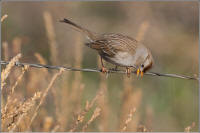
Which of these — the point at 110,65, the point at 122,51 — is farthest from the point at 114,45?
the point at 110,65

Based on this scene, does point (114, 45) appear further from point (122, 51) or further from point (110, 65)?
point (110, 65)

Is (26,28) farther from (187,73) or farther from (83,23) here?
(187,73)

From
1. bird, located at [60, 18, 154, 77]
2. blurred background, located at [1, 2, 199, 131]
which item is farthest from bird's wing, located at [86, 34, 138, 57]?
blurred background, located at [1, 2, 199, 131]

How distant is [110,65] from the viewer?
596 centimetres

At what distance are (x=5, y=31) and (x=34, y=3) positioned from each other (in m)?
2.25

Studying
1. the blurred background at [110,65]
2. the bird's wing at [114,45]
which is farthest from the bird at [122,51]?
the blurred background at [110,65]

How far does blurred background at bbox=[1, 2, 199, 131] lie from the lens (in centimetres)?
415

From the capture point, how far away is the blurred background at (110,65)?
4152 millimetres

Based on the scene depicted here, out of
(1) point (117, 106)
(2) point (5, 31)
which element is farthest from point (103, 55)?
(2) point (5, 31)

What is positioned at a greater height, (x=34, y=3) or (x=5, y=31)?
(x=34, y=3)

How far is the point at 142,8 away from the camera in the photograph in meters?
7.97

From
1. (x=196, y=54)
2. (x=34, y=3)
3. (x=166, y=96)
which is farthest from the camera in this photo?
(x=34, y=3)

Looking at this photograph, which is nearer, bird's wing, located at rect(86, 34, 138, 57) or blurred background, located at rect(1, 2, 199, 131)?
blurred background, located at rect(1, 2, 199, 131)

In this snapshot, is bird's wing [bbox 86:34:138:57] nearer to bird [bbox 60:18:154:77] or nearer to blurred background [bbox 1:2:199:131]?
bird [bbox 60:18:154:77]
